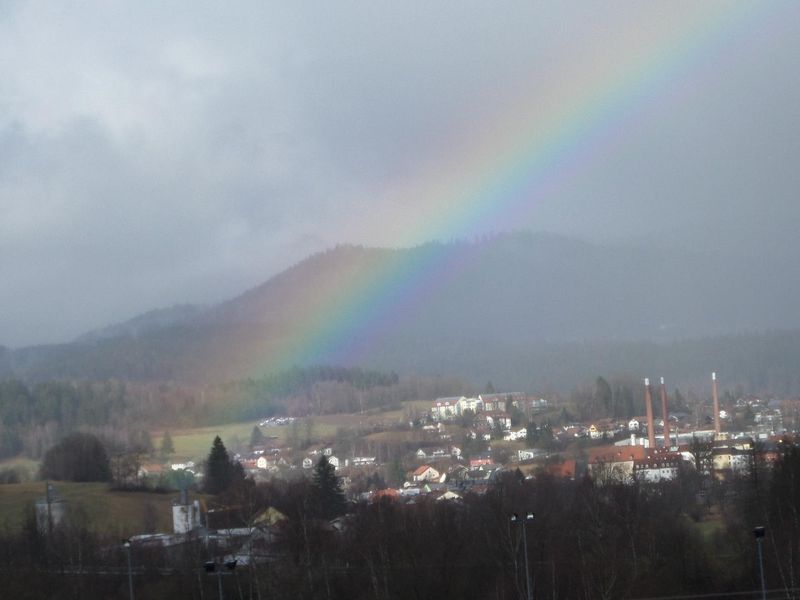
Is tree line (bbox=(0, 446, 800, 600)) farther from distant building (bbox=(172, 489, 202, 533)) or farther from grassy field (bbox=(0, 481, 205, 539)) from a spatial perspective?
grassy field (bbox=(0, 481, 205, 539))

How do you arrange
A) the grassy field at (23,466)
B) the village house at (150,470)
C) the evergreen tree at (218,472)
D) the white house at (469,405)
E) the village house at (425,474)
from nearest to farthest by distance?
the evergreen tree at (218,472), the village house at (150,470), the grassy field at (23,466), the village house at (425,474), the white house at (469,405)

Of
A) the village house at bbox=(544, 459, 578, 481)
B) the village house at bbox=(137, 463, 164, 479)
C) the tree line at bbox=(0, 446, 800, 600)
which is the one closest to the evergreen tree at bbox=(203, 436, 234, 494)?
the village house at bbox=(137, 463, 164, 479)

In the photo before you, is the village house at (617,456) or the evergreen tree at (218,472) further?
the village house at (617,456)

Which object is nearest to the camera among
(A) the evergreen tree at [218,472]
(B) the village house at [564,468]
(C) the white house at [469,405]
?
(A) the evergreen tree at [218,472]

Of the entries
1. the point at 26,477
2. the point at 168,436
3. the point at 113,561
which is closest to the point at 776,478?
the point at 113,561

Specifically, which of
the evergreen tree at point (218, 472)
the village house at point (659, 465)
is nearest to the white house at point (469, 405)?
the village house at point (659, 465)

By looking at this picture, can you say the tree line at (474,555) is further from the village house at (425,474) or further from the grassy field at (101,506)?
the village house at (425,474)
